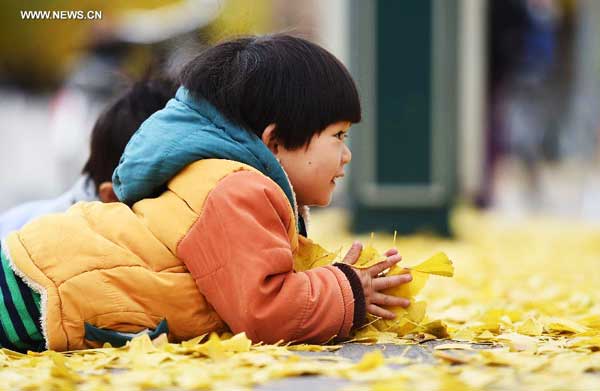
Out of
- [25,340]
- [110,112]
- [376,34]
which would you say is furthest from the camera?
[376,34]

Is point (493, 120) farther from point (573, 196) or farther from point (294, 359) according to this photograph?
point (294, 359)

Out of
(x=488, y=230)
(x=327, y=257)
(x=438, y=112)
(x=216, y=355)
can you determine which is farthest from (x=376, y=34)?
(x=216, y=355)

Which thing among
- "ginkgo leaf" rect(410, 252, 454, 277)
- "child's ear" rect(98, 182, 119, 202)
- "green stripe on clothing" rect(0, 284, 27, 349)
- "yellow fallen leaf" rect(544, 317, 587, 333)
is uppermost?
"child's ear" rect(98, 182, 119, 202)

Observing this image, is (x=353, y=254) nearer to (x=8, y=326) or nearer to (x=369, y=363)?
(x=369, y=363)

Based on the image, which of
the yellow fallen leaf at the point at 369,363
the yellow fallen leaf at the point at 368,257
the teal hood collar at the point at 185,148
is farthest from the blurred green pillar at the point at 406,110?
the yellow fallen leaf at the point at 369,363

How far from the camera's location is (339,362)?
8.86 feet

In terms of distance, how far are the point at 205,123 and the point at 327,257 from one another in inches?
20.1

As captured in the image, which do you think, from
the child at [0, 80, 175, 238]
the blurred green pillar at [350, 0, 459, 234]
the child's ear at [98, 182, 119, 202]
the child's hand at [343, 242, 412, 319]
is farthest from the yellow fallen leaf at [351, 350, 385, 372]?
the blurred green pillar at [350, 0, 459, 234]

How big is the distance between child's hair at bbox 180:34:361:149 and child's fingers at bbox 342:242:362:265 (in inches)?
12.4

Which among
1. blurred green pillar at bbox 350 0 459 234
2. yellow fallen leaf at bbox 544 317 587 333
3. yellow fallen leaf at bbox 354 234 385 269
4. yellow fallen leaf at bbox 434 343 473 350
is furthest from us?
blurred green pillar at bbox 350 0 459 234

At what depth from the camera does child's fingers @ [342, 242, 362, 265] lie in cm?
314

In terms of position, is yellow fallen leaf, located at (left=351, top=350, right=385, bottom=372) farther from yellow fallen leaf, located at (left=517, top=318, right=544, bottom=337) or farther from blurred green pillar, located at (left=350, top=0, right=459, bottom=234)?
blurred green pillar, located at (left=350, top=0, right=459, bottom=234)

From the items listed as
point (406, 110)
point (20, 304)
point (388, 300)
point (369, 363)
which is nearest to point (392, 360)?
point (369, 363)

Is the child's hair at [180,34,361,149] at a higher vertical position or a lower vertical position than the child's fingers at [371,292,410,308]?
higher
